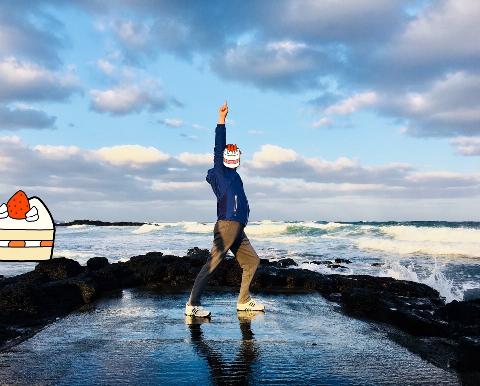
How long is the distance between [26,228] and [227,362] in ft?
5.67

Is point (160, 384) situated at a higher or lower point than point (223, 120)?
lower

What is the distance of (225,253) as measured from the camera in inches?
229

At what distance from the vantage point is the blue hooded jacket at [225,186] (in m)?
5.63

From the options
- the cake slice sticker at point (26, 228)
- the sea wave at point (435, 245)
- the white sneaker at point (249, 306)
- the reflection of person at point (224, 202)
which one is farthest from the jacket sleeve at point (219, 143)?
the sea wave at point (435, 245)

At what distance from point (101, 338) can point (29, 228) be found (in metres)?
1.77

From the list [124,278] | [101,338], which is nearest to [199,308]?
[101,338]

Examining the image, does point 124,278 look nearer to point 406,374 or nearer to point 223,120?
point 223,120

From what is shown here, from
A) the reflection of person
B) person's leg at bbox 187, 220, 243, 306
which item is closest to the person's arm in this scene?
the reflection of person

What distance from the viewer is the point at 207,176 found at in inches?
228

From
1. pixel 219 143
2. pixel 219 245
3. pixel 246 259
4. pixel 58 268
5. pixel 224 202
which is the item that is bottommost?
pixel 58 268

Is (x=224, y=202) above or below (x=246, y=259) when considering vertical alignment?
above

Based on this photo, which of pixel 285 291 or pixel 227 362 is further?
pixel 285 291

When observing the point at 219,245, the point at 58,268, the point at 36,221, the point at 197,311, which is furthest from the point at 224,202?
the point at 58,268

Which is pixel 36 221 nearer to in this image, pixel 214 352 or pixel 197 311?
pixel 214 352
